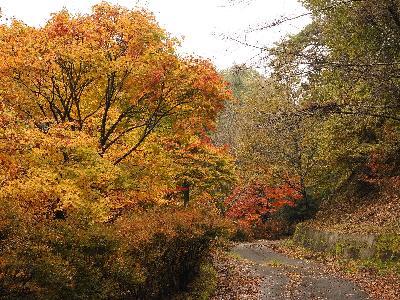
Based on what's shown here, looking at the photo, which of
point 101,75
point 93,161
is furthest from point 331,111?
point 101,75

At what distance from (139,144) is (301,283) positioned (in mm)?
7719

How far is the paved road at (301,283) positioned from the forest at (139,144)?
73cm

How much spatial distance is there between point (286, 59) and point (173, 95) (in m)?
7.66

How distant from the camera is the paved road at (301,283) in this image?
1295 centimetres

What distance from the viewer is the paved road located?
12954 millimetres

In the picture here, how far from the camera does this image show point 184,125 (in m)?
20.5

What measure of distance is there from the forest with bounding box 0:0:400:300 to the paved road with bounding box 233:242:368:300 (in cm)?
73

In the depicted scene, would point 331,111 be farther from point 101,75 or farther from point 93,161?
point 101,75

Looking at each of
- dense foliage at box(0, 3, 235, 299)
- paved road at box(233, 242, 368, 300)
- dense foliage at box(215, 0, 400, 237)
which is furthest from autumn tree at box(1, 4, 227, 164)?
paved road at box(233, 242, 368, 300)

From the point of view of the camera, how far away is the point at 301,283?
14766mm

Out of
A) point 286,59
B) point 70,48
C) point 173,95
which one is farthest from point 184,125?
point 286,59

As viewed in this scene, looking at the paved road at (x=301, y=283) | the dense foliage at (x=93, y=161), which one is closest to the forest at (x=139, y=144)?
the dense foliage at (x=93, y=161)

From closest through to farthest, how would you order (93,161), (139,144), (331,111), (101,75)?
(331,111)
(93,161)
(101,75)
(139,144)

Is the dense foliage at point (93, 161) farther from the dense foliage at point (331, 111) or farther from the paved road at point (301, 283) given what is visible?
the dense foliage at point (331, 111)
